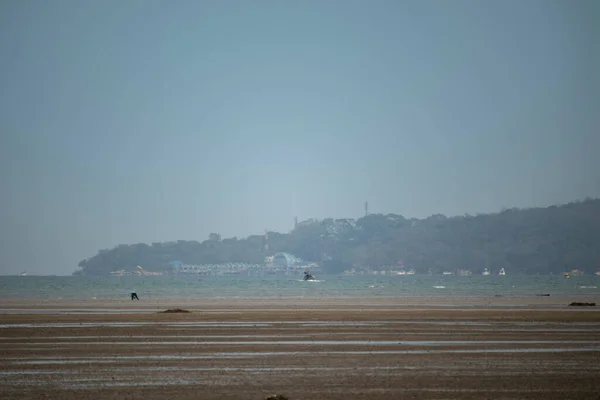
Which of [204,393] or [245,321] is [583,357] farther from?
[245,321]

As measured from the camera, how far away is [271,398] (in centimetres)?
1756

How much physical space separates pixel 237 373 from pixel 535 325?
65.6 feet

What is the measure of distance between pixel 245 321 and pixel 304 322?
3.36m

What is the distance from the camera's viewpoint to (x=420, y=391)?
734 inches

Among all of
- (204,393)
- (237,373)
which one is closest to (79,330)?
(237,373)

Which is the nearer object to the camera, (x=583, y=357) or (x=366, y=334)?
(x=583, y=357)

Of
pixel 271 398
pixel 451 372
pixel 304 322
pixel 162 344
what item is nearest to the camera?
pixel 271 398

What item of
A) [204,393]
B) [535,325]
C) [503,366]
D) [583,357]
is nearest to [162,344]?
[204,393]

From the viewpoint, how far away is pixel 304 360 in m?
24.2

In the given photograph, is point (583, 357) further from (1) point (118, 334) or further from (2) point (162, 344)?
(1) point (118, 334)

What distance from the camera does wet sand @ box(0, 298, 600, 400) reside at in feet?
62.0

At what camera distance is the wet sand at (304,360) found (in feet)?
62.0

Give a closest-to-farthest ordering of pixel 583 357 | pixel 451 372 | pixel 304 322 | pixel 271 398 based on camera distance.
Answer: pixel 271 398, pixel 451 372, pixel 583 357, pixel 304 322

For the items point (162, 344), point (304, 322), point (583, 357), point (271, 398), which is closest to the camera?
point (271, 398)
